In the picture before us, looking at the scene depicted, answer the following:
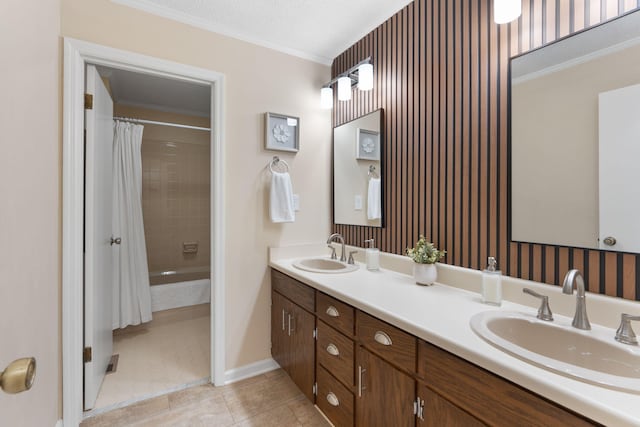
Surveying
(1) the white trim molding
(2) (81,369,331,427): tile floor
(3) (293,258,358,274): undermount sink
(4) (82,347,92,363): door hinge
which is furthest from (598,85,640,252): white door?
(4) (82,347,92,363): door hinge

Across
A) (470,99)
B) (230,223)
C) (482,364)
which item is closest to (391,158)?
(470,99)

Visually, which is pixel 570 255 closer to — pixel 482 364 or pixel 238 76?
Answer: pixel 482 364

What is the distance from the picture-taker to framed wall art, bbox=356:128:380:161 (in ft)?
6.56

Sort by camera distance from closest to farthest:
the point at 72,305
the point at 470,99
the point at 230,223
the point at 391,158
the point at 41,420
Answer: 1. the point at 41,420
2. the point at 470,99
3. the point at 72,305
4. the point at 391,158
5. the point at 230,223

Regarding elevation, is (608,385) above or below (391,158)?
below

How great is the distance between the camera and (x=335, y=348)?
4.82 feet

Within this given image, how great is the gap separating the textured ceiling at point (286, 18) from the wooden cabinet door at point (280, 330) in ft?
6.25

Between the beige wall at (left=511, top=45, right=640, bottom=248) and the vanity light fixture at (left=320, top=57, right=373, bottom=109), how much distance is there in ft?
3.15

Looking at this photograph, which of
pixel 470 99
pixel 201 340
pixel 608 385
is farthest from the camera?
pixel 201 340

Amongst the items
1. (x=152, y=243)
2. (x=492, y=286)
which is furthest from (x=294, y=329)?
(x=152, y=243)

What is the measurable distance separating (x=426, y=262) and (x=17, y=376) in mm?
1499

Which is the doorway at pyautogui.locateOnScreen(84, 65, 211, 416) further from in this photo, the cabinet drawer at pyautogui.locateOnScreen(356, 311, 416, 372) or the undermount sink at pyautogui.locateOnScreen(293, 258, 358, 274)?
the cabinet drawer at pyautogui.locateOnScreen(356, 311, 416, 372)

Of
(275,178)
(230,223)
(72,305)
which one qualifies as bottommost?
(72,305)

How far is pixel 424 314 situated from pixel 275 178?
1401mm
